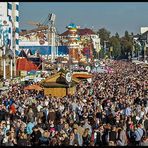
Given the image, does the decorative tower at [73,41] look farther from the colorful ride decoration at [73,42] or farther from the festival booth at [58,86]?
the festival booth at [58,86]

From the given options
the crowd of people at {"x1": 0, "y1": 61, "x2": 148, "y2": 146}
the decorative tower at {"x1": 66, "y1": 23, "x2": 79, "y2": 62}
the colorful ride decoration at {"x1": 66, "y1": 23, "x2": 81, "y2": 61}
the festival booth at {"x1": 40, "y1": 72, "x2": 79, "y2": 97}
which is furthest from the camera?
the decorative tower at {"x1": 66, "y1": 23, "x2": 79, "y2": 62}

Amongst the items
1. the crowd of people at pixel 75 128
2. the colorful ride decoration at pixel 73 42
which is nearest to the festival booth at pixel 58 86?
the crowd of people at pixel 75 128

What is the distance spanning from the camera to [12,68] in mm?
54344

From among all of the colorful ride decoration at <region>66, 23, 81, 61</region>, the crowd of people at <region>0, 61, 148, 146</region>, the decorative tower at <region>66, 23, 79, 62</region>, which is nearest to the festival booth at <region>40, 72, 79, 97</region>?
the crowd of people at <region>0, 61, 148, 146</region>

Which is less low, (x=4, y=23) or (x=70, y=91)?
(x=4, y=23)

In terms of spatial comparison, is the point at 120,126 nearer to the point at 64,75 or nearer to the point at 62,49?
the point at 64,75

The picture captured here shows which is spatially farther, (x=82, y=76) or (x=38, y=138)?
(x=82, y=76)

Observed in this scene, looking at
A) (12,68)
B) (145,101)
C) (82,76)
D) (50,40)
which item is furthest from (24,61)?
(50,40)

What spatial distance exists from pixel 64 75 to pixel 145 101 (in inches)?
238

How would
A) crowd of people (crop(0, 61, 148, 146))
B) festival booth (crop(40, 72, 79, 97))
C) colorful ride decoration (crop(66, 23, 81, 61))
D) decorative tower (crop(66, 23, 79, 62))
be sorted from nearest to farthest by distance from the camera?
1. crowd of people (crop(0, 61, 148, 146))
2. festival booth (crop(40, 72, 79, 97))
3. colorful ride decoration (crop(66, 23, 81, 61))
4. decorative tower (crop(66, 23, 79, 62))

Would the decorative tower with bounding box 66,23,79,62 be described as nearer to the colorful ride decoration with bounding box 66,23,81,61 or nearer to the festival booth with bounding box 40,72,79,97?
the colorful ride decoration with bounding box 66,23,81,61

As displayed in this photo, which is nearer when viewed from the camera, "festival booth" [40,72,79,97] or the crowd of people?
the crowd of people

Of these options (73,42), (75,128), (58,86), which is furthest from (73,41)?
(75,128)

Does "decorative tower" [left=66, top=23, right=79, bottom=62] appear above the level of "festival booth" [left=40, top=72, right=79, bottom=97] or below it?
above
